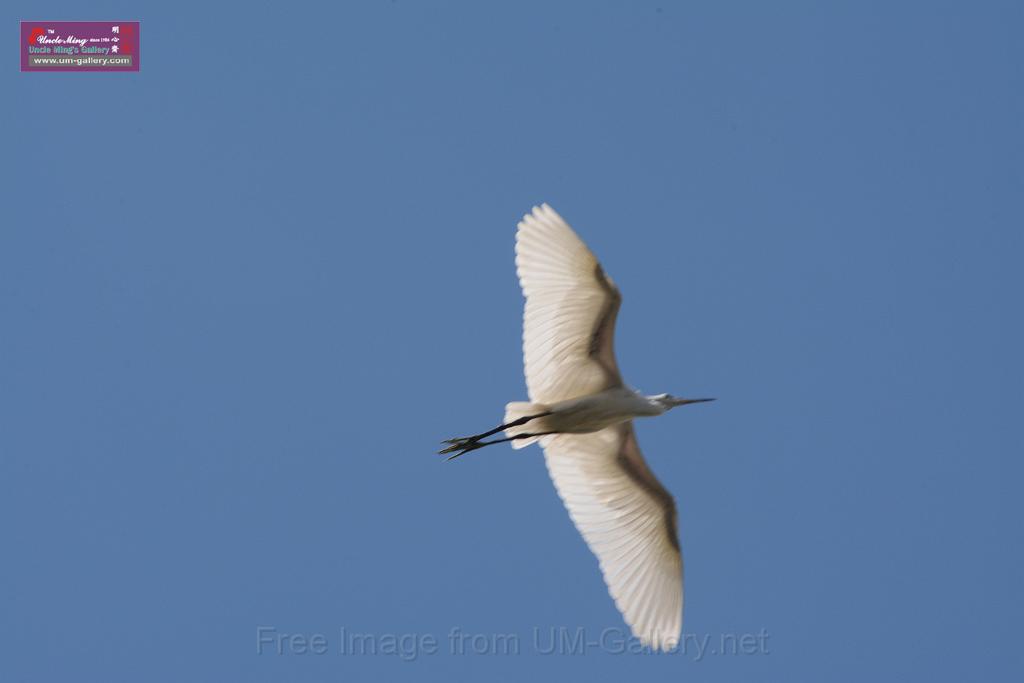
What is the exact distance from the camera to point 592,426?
13.8 m

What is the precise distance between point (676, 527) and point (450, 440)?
2411 mm

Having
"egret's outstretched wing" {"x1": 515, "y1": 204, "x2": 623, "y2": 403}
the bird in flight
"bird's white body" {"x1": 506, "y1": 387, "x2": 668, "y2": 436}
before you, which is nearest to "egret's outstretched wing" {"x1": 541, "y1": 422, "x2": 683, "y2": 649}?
the bird in flight

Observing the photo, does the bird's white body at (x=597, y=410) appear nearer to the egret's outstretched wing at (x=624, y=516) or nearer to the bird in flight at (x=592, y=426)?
the bird in flight at (x=592, y=426)

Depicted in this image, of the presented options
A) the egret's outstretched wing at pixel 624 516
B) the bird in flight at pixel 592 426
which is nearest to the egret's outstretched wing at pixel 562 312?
the bird in flight at pixel 592 426

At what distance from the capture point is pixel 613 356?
44.7 feet

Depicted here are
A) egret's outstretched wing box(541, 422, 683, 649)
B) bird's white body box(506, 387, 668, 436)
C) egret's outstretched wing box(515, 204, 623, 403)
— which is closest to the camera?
egret's outstretched wing box(515, 204, 623, 403)

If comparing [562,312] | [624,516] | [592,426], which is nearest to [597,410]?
[592,426]

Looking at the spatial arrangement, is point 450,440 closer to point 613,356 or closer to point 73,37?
point 613,356

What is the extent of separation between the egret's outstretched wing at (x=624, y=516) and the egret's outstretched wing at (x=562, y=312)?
822 millimetres

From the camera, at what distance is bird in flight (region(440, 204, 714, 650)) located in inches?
512

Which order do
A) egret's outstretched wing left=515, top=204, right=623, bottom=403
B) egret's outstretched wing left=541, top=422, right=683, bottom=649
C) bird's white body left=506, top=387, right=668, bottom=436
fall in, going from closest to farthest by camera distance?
egret's outstretched wing left=515, top=204, right=623, bottom=403
bird's white body left=506, top=387, right=668, bottom=436
egret's outstretched wing left=541, top=422, right=683, bottom=649

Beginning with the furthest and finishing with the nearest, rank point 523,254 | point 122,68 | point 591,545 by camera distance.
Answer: point 122,68 → point 591,545 → point 523,254

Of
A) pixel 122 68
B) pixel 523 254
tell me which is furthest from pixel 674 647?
pixel 122 68

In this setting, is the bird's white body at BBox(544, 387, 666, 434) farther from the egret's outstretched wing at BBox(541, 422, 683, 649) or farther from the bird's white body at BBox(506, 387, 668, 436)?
the egret's outstretched wing at BBox(541, 422, 683, 649)
